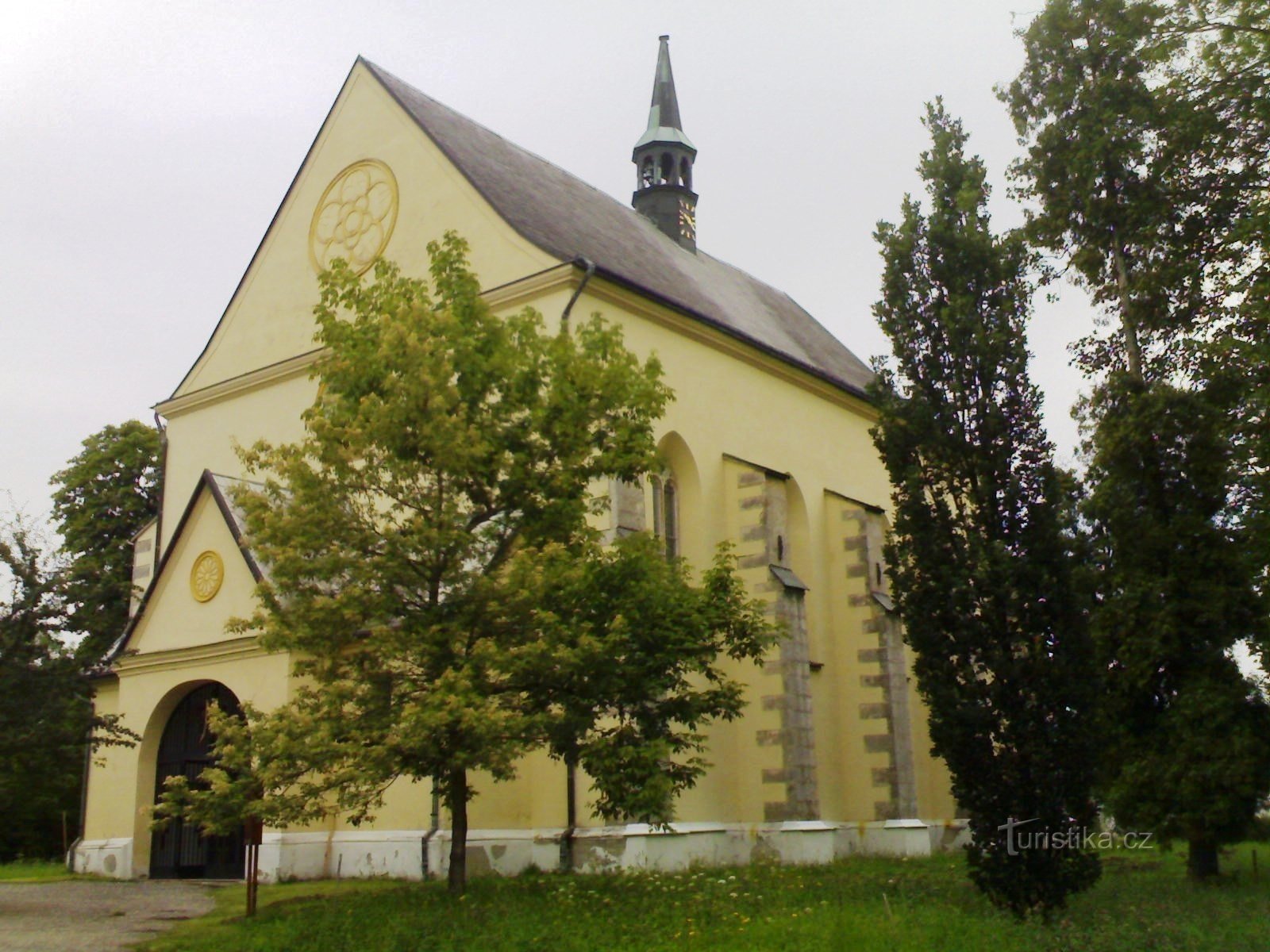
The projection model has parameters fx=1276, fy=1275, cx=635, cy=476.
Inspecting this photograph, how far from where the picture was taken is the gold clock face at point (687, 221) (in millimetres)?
29047

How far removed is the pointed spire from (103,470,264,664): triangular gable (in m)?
14.9

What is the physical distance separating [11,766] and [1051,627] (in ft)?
36.4

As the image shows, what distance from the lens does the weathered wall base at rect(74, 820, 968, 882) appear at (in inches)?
645

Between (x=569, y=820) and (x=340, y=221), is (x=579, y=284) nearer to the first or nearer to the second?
(x=340, y=221)

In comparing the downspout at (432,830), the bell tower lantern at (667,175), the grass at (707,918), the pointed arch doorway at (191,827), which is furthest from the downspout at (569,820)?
the bell tower lantern at (667,175)

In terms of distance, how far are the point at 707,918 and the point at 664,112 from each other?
2306cm

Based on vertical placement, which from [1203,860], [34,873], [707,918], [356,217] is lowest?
[707,918]

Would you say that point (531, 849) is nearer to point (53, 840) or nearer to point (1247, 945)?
point (1247, 945)

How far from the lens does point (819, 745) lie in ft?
72.2

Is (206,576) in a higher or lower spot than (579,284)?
lower

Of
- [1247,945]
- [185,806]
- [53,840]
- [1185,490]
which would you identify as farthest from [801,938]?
[53,840]

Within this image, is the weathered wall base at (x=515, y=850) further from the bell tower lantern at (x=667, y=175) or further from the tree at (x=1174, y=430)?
the bell tower lantern at (x=667, y=175)

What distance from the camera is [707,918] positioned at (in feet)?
38.2

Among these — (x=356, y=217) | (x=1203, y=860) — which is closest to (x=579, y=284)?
(x=356, y=217)
